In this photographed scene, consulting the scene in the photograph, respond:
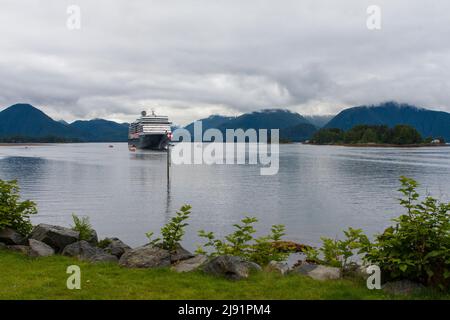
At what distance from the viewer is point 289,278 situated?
1114 cm

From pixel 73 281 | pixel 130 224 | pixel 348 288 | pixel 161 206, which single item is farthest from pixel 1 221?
pixel 161 206

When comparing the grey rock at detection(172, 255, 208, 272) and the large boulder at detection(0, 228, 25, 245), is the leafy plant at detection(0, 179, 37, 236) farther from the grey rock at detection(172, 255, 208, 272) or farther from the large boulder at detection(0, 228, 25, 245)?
the grey rock at detection(172, 255, 208, 272)

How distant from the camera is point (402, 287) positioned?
977cm

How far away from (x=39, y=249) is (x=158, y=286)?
5.61 meters

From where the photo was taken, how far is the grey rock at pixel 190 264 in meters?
12.1

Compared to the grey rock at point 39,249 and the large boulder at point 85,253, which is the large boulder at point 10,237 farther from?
the large boulder at point 85,253

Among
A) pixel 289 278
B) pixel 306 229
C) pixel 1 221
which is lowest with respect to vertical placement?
pixel 306 229

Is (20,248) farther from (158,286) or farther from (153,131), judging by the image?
→ (153,131)

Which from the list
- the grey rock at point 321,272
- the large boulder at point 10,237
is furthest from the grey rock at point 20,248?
the grey rock at point 321,272

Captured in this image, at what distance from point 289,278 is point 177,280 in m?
2.95

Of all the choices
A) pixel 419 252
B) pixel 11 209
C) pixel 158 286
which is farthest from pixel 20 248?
pixel 419 252

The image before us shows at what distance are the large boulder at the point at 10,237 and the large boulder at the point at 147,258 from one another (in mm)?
4292
